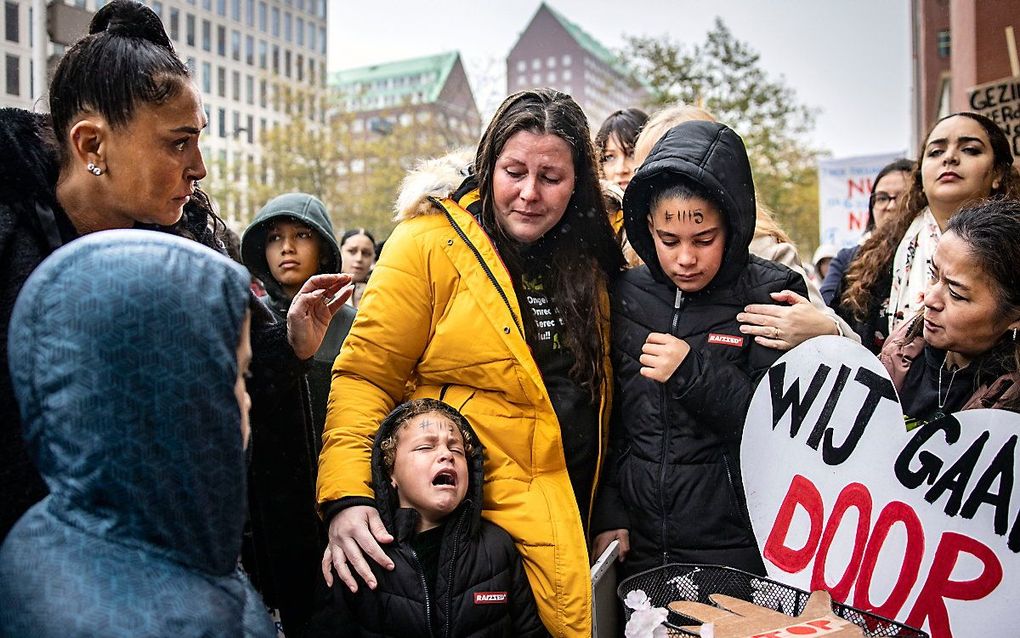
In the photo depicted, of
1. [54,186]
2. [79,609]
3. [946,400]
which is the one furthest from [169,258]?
[946,400]

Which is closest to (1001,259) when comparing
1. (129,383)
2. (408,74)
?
(129,383)

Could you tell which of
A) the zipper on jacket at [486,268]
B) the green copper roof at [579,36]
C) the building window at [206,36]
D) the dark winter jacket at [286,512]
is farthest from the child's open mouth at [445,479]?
the green copper roof at [579,36]

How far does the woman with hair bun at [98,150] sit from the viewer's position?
5.74ft

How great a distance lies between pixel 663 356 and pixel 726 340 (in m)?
0.22

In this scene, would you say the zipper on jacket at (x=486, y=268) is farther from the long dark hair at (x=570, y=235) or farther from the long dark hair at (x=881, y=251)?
the long dark hair at (x=881, y=251)

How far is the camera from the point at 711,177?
248cm

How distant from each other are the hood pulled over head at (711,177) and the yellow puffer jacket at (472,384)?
0.57m

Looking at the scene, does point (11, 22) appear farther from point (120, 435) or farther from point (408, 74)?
point (408, 74)

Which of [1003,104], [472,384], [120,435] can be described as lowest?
[472,384]

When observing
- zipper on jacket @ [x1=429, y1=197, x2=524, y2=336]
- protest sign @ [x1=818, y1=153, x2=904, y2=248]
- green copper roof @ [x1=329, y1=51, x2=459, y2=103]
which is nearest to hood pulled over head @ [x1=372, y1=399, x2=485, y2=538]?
zipper on jacket @ [x1=429, y1=197, x2=524, y2=336]

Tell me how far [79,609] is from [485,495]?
1445 mm

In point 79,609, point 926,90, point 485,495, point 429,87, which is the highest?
point 429,87

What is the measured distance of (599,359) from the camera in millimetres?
2619

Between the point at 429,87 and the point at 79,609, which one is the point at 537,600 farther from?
the point at 429,87
